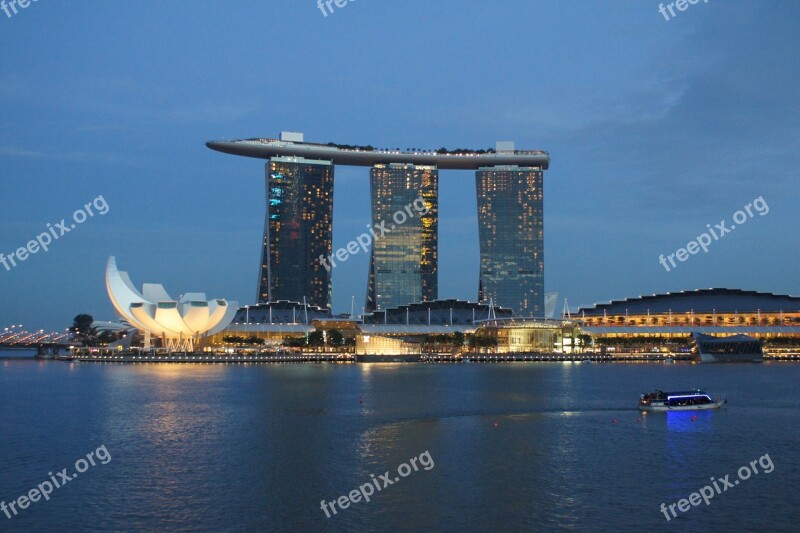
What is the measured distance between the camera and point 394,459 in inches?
1187

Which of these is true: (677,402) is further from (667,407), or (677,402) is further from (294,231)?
(294,231)

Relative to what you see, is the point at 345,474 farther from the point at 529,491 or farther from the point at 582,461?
the point at 582,461

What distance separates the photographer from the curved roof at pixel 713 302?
135500 millimetres

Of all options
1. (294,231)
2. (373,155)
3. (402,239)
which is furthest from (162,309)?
(373,155)

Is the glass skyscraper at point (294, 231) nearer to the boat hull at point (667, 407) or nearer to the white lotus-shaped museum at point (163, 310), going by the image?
the white lotus-shaped museum at point (163, 310)

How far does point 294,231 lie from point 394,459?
146131 millimetres

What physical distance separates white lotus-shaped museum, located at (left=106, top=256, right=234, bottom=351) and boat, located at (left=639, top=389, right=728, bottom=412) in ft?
245

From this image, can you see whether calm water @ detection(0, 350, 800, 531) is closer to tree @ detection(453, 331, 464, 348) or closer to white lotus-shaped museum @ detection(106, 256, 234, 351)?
white lotus-shaped museum @ detection(106, 256, 234, 351)

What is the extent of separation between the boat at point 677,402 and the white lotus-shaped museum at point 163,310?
7474 cm

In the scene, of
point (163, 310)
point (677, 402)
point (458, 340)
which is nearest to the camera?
point (677, 402)

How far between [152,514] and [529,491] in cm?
1104

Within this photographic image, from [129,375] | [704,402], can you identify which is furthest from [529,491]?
[129,375]

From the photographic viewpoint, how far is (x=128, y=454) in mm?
31781

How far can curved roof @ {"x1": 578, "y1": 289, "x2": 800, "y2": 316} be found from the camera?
136 meters
